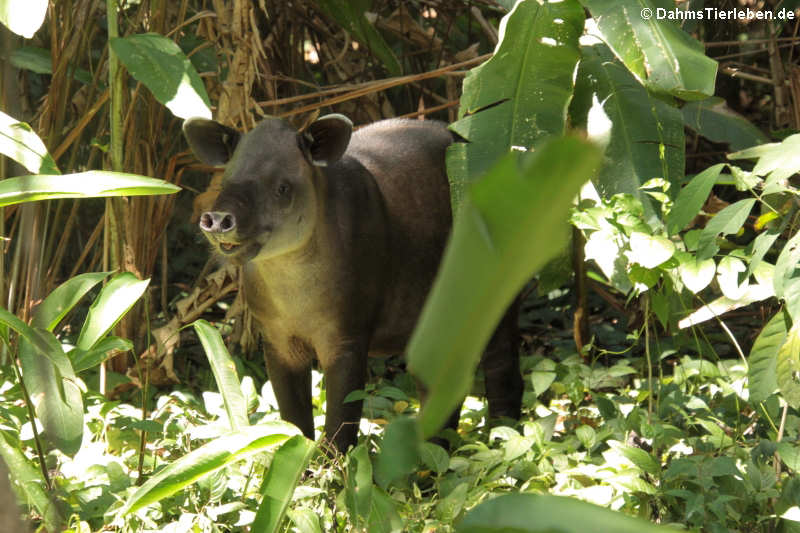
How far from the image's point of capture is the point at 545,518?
1193 mm

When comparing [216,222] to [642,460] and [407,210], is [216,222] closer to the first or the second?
[407,210]

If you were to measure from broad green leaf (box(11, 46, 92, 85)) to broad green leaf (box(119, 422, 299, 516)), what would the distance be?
8.29 ft

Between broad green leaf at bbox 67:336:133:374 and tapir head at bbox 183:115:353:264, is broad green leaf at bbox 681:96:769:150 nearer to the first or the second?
tapir head at bbox 183:115:353:264

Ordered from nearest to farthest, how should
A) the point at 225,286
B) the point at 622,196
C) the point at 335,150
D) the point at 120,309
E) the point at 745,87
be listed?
1. the point at 120,309
2. the point at 622,196
3. the point at 335,150
4. the point at 225,286
5. the point at 745,87

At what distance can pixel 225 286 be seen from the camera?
17.6ft

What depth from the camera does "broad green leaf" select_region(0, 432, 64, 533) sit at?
2.96m

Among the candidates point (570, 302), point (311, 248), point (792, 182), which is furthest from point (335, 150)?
point (570, 302)

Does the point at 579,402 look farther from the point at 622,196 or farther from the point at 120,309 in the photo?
the point at 120,309

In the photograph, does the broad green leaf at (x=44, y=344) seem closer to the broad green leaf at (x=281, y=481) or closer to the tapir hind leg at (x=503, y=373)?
the broad green leaf at (x=281, y=481)

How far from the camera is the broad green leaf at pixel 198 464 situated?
8.92 ft

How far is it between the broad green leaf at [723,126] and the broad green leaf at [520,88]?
1420 mm

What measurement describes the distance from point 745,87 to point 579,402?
3.22 m

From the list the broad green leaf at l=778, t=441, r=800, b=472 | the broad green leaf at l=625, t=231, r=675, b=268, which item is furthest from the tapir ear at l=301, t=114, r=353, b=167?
the broad green leaf at l=778, t=441, r=800, b=472

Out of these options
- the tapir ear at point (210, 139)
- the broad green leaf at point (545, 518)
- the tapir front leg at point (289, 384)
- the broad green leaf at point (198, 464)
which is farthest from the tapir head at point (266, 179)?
the broad green leaf at point (545, 518)
